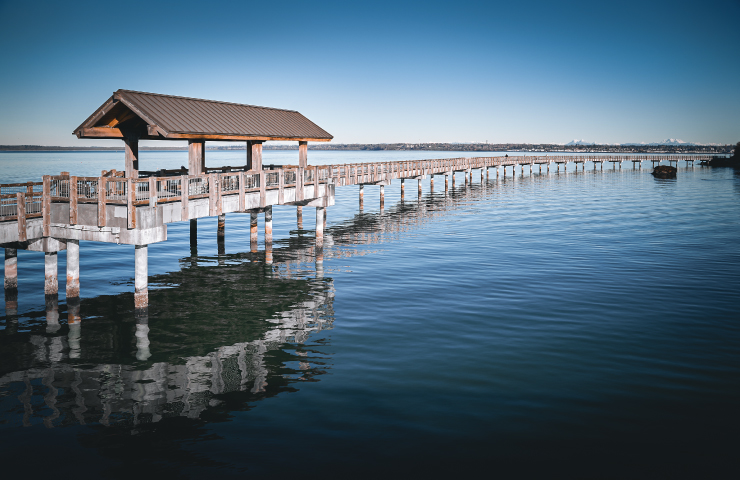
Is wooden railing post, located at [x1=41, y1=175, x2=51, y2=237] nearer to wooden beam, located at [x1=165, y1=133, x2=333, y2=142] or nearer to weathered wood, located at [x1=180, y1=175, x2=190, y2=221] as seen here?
weathered wood, located at [x1=180, y1=175, x2=190, y2=221]

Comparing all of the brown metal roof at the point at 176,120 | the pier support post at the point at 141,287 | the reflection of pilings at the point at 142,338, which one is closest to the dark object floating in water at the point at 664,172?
the brown metal roof at the point at 176,120

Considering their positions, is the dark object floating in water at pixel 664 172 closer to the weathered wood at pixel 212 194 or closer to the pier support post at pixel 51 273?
the weathered wood at pixel 212 194

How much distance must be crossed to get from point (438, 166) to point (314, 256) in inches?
1554

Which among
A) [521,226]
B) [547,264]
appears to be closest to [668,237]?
[521,226]

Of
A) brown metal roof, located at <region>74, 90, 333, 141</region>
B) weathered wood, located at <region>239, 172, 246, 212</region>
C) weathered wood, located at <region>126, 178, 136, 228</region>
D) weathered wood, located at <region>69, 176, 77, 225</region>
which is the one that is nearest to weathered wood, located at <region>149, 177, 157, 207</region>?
weathered wood, located at <region>126, 178, 136, 228</region>

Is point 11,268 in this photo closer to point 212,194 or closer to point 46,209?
point 46,209

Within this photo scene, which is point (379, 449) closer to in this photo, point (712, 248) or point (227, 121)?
point (227, 121)

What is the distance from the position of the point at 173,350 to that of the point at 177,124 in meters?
10.2

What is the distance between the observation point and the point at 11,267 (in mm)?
21875

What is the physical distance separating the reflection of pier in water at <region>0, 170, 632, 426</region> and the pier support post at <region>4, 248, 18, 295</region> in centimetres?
288

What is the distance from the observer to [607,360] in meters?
15.1

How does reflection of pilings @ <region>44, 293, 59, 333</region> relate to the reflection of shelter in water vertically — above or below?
above

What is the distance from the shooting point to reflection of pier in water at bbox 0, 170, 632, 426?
12.9 metres

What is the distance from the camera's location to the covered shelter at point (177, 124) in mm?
A: 21922
